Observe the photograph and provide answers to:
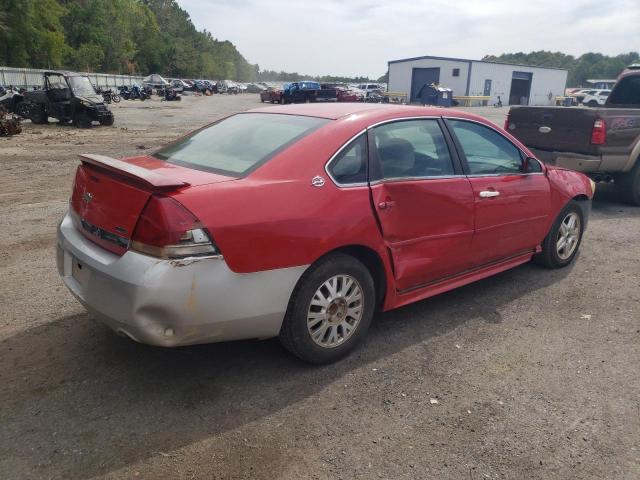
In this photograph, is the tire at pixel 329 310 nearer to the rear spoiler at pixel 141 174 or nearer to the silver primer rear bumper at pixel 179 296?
the silver primer rear bumper at pixel 179 296

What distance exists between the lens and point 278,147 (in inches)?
135

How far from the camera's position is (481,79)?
55.5 m

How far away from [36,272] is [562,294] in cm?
483

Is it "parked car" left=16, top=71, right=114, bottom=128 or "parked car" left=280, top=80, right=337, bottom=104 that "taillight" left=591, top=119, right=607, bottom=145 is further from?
"parked car" left=280, top=80, right=337, bottom=104

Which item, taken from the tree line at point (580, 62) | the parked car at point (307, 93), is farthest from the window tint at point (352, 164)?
the tree line at point (580, 62)

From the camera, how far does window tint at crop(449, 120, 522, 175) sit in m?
4.32

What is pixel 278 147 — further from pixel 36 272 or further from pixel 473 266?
pixel 36 272

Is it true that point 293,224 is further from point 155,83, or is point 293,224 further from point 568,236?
point 155,83

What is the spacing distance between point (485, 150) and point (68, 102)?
18805 mm

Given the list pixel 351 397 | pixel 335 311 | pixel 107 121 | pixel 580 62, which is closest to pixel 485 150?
pixel 335 311

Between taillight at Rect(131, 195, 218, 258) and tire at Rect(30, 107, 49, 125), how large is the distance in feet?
66.0

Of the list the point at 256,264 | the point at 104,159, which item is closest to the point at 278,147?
the point at 256,264

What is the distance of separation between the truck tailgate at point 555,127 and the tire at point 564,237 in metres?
2.84

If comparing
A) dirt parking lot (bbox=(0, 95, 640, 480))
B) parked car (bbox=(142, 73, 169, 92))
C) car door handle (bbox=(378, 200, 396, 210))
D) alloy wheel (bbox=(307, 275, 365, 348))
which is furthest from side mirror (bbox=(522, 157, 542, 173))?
parked car (bbox=(142, 73, 169, 92))
